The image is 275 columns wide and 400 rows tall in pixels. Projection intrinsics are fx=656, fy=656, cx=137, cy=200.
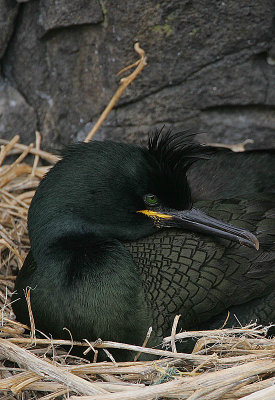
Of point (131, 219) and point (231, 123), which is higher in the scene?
point (131, 219)

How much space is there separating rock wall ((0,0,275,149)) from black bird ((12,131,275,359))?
1.10 metres

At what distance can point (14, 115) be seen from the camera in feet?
12.4

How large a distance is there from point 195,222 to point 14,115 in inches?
63.0

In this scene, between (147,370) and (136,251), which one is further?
(136,251)

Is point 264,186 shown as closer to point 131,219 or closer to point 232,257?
point 232,257

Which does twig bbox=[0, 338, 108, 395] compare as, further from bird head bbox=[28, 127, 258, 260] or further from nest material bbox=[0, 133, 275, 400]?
bird head bbox=[28, 127, 258, 260]

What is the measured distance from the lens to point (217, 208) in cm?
279

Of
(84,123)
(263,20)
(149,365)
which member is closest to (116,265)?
(149,365)

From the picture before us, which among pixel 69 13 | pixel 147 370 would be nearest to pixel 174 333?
pixel 147 370

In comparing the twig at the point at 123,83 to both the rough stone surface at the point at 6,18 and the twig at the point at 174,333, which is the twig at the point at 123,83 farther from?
the twig at the point at 174,333

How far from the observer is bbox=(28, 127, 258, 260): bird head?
256 centimetres

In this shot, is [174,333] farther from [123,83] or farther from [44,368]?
[123,83]

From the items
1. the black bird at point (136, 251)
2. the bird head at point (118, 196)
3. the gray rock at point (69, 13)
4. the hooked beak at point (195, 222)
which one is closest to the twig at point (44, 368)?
the black bird at point (136, 251)

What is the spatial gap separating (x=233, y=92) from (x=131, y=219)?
1.44 metres
